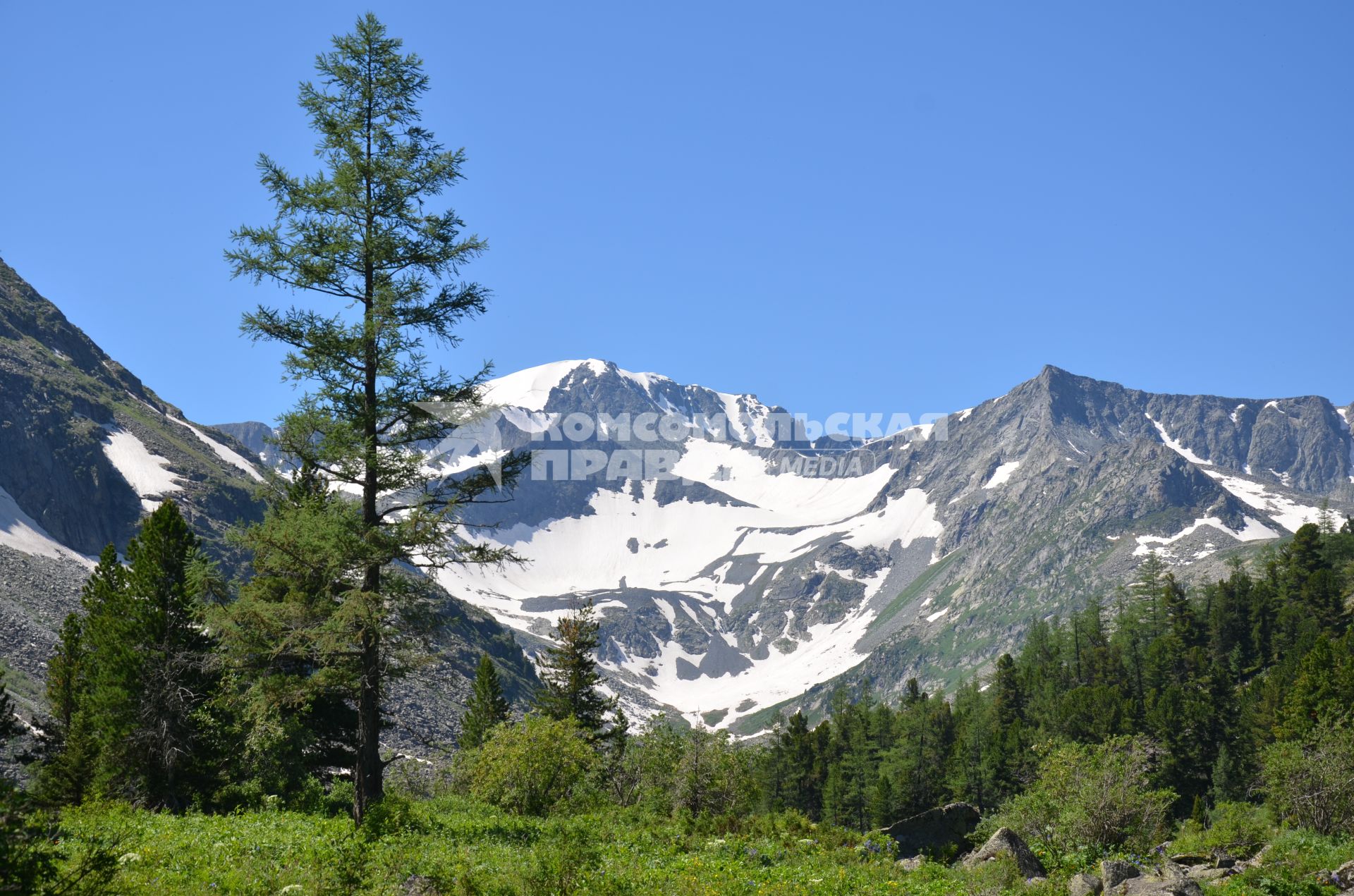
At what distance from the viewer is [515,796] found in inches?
1167

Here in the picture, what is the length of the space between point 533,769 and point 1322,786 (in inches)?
1091

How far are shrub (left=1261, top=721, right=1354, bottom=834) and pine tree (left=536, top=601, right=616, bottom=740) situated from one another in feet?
109

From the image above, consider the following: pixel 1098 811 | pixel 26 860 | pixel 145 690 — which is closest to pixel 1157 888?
pixel 1098 811

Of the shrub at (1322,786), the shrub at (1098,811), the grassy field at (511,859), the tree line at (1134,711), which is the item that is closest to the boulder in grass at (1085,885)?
the grassy field at (511,859)

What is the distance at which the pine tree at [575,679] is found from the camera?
5594 centimetres

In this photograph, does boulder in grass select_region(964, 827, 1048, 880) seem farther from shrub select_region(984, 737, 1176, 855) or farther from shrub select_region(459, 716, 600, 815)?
shrub select_region(459, 716, 600, 815)

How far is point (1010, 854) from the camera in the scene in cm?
2080

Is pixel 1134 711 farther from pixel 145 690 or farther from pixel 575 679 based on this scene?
pixel 145 690

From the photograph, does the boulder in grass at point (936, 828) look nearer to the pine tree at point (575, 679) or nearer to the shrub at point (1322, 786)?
the shrub at point (1322, 786)

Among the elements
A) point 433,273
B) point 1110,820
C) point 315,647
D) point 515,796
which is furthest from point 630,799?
point 433,273

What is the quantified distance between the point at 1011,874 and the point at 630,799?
2624 centimetres

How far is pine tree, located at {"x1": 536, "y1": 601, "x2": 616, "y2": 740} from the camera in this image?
5594 cm

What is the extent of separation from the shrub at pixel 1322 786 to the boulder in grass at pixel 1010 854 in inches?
572

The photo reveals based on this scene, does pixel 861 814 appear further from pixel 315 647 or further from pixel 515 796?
pixel 315 647
